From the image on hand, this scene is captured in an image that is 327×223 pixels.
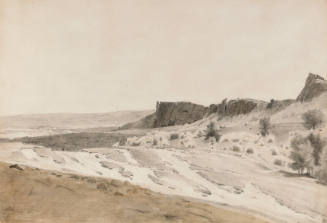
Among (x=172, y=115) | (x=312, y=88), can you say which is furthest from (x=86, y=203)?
(x=312, y=88)

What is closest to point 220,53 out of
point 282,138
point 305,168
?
point 282,138

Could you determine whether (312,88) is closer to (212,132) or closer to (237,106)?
(237,106)

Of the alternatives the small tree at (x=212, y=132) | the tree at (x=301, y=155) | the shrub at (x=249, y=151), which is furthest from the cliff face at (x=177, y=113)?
the tree at (x=301, y=155)

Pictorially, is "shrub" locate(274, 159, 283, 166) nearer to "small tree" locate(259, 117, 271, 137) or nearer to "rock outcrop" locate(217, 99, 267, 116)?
"small tree" locate(259, 117, 271, 137)

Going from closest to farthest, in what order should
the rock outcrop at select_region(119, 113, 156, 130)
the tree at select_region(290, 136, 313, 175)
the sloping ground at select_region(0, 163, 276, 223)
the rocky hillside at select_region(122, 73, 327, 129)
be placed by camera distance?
the sloping ground at select_region(0, 163, 276, 223) → the tree at select_region(290, 136, 313, 175) → the rocky hillside at select_region(122, 73, 327, 129) → the rock outcrop at select_region(119, 113, 156, 130)

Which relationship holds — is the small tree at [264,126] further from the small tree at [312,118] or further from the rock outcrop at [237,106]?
the small tree at [312,118]

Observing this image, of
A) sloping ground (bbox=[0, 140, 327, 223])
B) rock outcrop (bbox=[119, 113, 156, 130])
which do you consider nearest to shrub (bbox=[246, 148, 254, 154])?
sloping ground (bbox=[0, 140, 327, 223])
